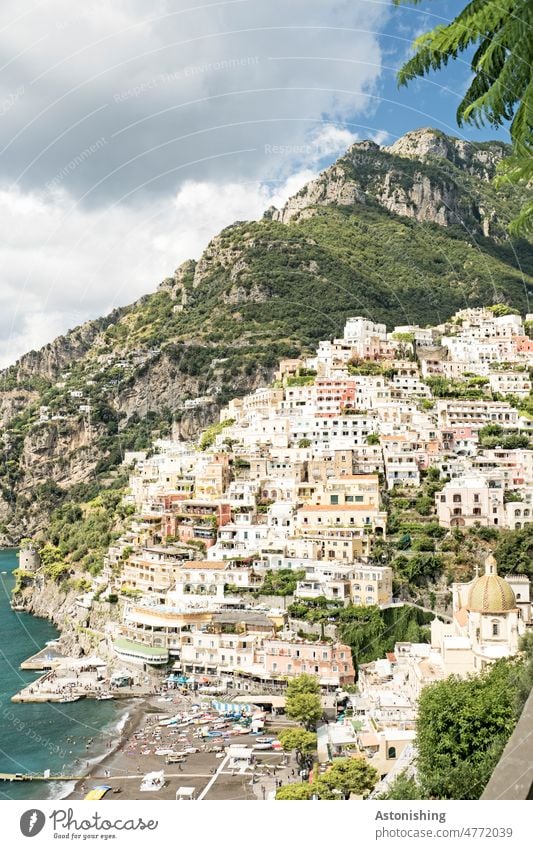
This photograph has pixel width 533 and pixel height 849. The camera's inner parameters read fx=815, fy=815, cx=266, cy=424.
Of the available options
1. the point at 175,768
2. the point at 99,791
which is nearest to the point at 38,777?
the point at 99,791

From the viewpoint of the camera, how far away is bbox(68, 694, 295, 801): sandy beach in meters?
13.4

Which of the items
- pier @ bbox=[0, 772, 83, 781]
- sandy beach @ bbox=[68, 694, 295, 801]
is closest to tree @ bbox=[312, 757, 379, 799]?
sandy beach @ bbox=[68, 694, 295, 801]

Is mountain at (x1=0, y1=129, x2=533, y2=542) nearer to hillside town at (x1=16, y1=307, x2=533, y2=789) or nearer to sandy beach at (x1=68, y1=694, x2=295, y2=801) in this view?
hillside town at (x1=16, y1=307, x2=533, y2=789)

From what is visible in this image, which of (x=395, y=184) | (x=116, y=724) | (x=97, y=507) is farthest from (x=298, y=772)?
(x=395, y=184)

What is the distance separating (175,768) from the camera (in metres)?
15.1

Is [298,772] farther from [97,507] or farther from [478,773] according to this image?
[97,507]

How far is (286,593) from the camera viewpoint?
73.1 feet

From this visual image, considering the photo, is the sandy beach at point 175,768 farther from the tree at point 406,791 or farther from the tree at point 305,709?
the tree at point 406,791

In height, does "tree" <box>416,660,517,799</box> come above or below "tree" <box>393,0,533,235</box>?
below

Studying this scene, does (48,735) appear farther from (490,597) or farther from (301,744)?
(490,597)

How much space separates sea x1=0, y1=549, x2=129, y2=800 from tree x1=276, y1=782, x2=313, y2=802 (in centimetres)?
450

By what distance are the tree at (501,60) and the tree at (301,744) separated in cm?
1277

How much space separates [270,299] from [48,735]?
34.5 metres
